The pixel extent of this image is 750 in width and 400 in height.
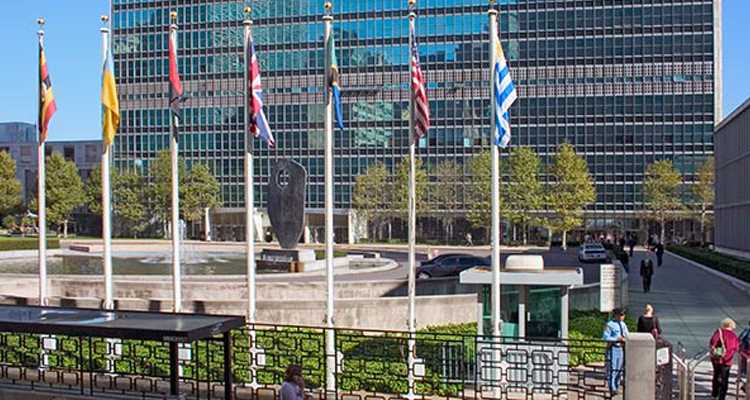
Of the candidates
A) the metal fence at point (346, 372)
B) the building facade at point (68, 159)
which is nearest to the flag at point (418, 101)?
the metal fence at point (346, 372)

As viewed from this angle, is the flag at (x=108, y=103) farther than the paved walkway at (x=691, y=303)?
No

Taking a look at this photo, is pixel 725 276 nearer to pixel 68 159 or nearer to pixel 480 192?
pixel 480 192

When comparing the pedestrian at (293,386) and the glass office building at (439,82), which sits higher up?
the glass office building at (439,82)

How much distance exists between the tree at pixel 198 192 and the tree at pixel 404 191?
71.3 ft

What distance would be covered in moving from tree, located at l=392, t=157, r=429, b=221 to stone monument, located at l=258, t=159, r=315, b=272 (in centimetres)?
4994

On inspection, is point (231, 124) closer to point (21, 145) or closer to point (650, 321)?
point (21, 145)

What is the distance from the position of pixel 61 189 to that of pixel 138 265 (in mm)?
53035

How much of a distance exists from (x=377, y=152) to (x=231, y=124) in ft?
59.4

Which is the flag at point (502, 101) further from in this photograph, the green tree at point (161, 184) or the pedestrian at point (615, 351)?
the green tree at point (161, 184)

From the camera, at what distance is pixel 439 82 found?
93.5 m

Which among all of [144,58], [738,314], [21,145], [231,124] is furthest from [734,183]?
[21,145]

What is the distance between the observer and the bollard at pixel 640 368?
41.8 feet

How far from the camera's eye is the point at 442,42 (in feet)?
302

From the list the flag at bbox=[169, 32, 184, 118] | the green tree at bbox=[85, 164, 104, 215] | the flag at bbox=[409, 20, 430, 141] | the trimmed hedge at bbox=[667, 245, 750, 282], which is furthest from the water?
Answer: the green tree at bbox=[85, 164, 104, 215]
